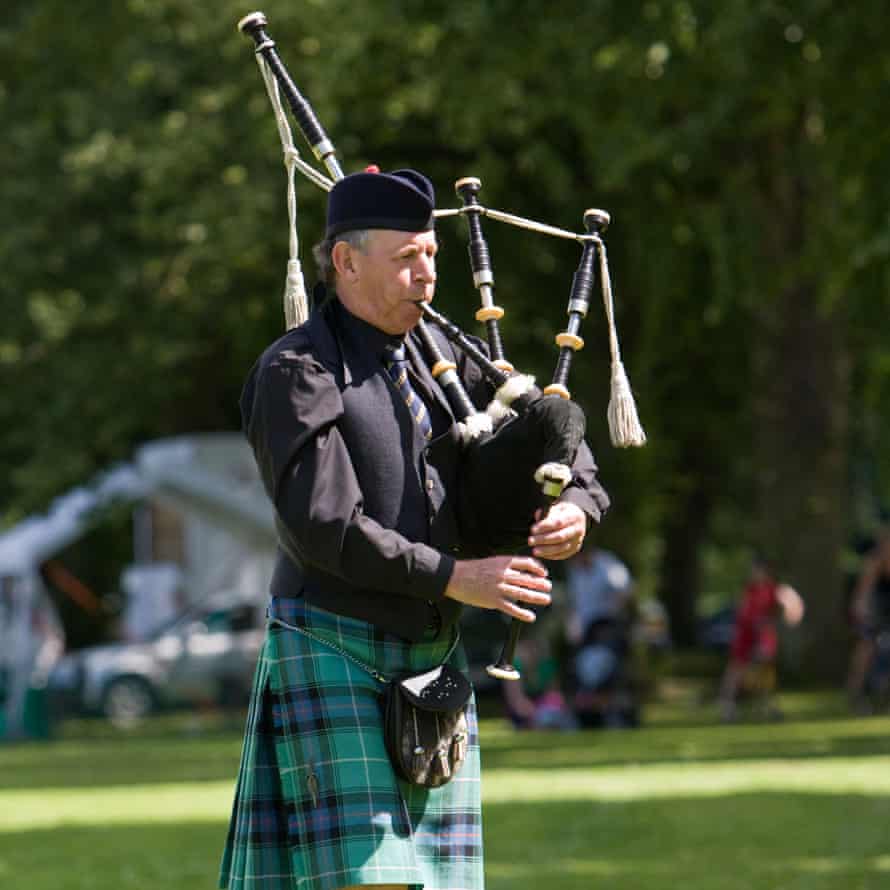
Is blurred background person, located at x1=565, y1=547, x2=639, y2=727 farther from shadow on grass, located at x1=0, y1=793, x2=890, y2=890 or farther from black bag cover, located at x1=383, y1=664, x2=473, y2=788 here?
black bag cover, located at x1=383, y1=664, x2=473, y2=788

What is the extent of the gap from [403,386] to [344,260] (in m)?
0.28

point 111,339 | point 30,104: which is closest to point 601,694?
point 111,339

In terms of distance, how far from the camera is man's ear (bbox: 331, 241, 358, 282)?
4.86 m

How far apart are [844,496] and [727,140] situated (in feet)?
24.9

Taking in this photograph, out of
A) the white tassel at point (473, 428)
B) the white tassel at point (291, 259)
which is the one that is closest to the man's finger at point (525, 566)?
Answer: the white tassel at point (473, 428)

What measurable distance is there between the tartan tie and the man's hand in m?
0.34

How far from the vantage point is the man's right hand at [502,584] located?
4.66 m

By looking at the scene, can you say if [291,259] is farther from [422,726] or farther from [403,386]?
[422,726]

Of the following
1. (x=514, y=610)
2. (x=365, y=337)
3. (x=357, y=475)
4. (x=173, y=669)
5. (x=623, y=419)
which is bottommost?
(x=173, y=669)

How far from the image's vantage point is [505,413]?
4.95 meters

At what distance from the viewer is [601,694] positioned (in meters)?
19.7

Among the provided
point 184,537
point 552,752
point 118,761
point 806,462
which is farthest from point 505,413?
point 184,537

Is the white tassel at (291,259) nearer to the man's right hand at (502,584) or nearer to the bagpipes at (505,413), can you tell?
the bagpipes at (505,413)

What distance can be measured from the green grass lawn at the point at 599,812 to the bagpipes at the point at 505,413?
3733 millimetres
